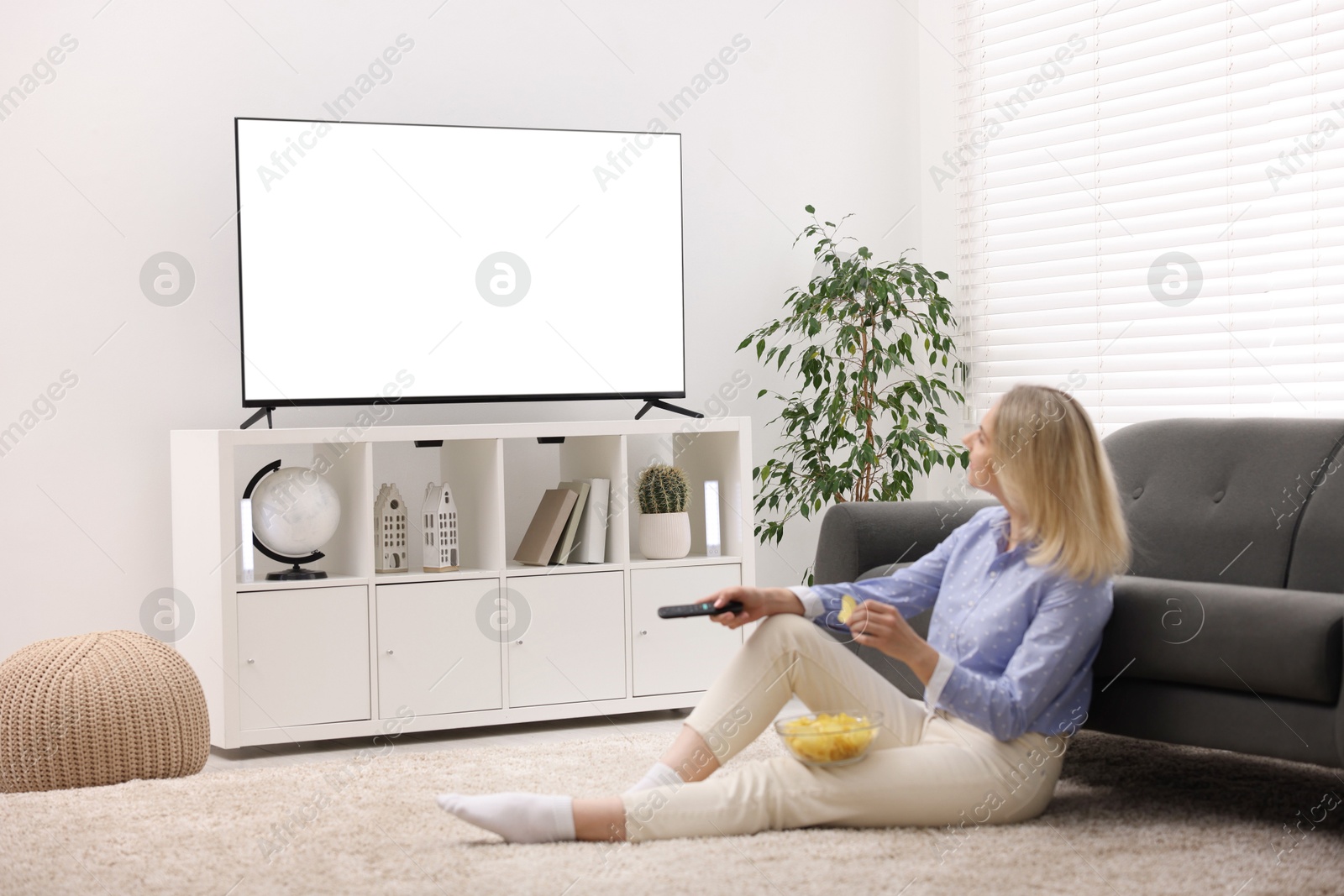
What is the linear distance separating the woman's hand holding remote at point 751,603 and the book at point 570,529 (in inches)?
53.7

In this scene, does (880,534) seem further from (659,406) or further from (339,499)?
(339,499)

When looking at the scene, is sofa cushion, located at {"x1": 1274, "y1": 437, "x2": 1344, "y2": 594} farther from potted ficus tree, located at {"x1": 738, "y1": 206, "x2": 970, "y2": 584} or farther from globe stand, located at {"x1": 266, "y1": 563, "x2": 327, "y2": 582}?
globe stand, located at {"x1": 266, "y1": 563, "x2": 327, "y2": 582}

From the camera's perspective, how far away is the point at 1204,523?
106 inches

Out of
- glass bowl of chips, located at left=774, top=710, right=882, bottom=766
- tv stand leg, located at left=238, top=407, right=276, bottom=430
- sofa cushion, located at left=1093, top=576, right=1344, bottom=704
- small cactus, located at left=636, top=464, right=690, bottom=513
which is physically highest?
tv stand leg, located at left=238, top=407, right=276, bottom=430

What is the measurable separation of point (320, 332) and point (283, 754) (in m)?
1.11

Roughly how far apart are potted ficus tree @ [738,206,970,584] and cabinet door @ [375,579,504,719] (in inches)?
44.5

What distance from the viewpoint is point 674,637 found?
3.59m

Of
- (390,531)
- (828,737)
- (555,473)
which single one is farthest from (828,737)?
(555,473)

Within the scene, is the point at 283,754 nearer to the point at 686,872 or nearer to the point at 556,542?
the point at 556,542

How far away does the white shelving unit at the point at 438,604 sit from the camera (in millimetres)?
3154

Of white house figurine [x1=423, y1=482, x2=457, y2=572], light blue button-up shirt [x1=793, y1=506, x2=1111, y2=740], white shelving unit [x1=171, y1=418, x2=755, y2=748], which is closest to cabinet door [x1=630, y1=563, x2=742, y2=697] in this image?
white shelving unit [x1=171, y1=418, x2=755, y2=748]

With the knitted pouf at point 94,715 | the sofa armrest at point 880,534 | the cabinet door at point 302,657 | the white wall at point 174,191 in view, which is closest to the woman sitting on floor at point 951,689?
the sofa armrest at point 880,534

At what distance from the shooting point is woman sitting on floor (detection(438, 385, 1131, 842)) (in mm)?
2000

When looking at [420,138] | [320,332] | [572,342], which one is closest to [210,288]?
[320,332]
